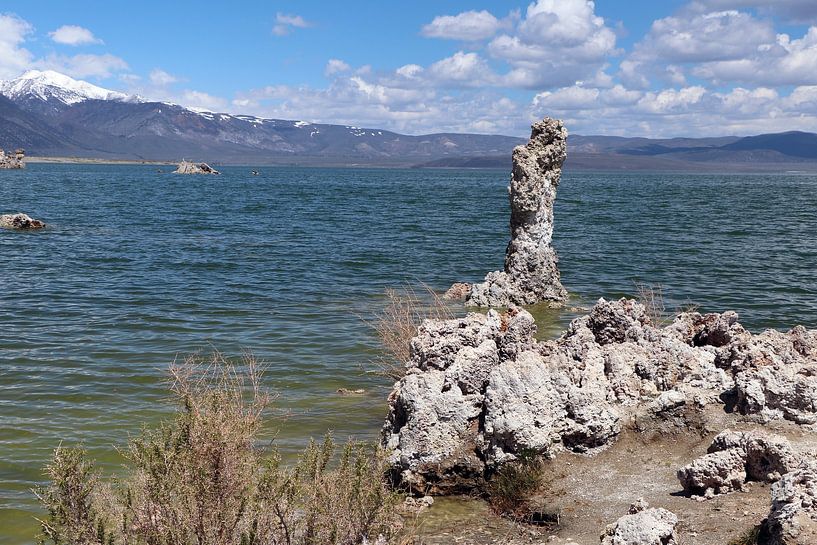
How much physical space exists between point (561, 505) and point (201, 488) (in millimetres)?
3846

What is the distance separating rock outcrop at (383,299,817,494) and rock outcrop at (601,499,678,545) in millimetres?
1520

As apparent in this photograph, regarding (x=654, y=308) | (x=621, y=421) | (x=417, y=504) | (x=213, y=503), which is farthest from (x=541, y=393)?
(x=654, y=308)

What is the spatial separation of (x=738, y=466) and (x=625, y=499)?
118 cm

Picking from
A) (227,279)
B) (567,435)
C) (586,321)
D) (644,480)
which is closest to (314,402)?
(586,321)

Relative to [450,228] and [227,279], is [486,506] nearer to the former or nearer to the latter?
[227,279]

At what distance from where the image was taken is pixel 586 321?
1236 centimetres

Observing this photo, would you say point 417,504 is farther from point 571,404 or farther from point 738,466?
point 738,466

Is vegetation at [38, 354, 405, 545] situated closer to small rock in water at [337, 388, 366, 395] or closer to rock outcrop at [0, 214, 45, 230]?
small rock in water at [337, 388, 366, 395]

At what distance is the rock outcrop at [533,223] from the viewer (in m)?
23.1

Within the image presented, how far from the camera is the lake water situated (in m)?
13.1

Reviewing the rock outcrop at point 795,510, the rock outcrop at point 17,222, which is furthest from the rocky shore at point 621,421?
the rock outcrop at point 17,222

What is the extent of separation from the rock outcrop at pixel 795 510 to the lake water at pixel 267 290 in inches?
269

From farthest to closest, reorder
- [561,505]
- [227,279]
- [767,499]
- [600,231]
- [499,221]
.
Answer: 1. [499,221]
2. [600,231]
3. [227,279]
4. [561,505]
5. [767,499]

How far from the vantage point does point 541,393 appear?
30.0ft
